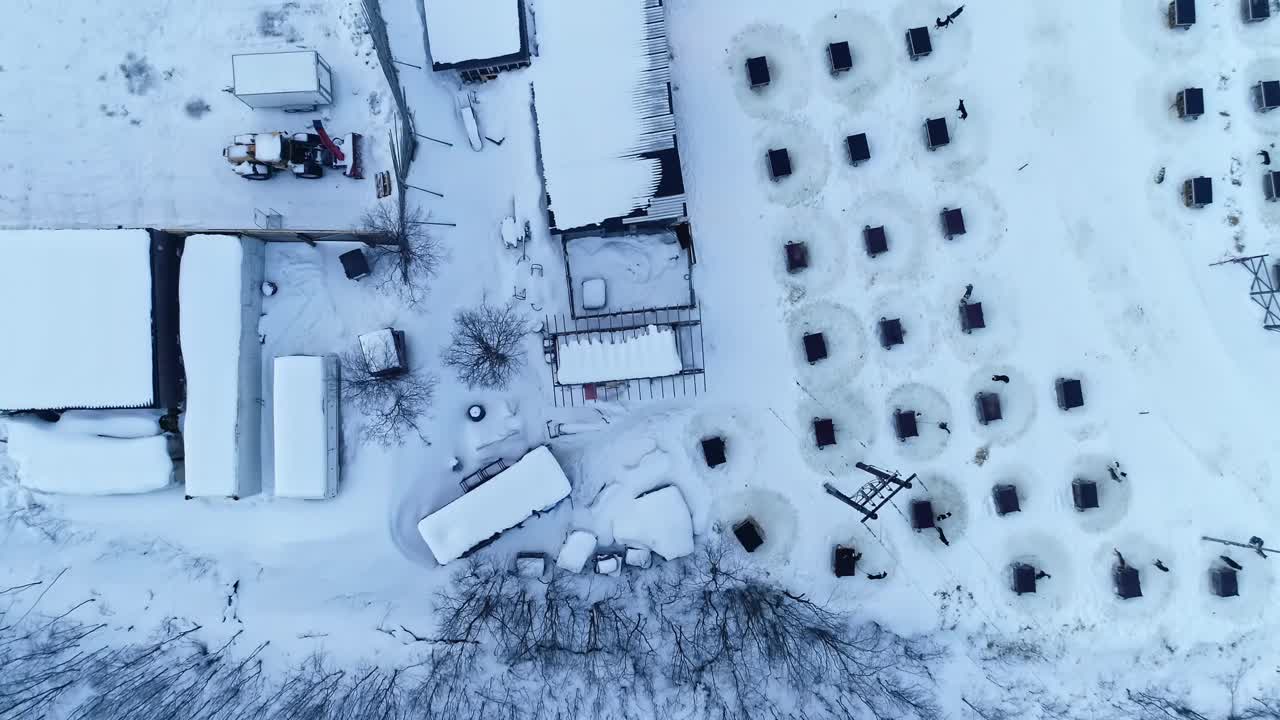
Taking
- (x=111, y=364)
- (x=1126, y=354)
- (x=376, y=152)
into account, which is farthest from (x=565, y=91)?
(x=1126, y=354)

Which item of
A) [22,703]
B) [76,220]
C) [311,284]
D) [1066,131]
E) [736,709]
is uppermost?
[1066,131]

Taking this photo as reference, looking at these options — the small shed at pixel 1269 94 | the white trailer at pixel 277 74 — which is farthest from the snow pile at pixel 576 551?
the small shed at pixel 1269 94

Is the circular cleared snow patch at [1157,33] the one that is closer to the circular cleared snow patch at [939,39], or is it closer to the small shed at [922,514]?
the circular cleared snow patch at [939,39]

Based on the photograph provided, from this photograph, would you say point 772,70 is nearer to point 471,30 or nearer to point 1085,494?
point 471,30

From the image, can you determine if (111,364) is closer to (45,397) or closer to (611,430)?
(45,397)

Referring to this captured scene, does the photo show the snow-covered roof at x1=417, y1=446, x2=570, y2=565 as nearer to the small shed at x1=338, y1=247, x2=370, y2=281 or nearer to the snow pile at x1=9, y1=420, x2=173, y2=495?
the small shed at x1=338, y1=247, x2=370, y2=281

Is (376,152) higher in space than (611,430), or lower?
higher

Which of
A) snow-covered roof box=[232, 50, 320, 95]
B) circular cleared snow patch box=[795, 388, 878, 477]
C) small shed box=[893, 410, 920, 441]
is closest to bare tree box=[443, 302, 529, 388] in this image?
snow-covered roof box=[232, 50, 320, 95]
